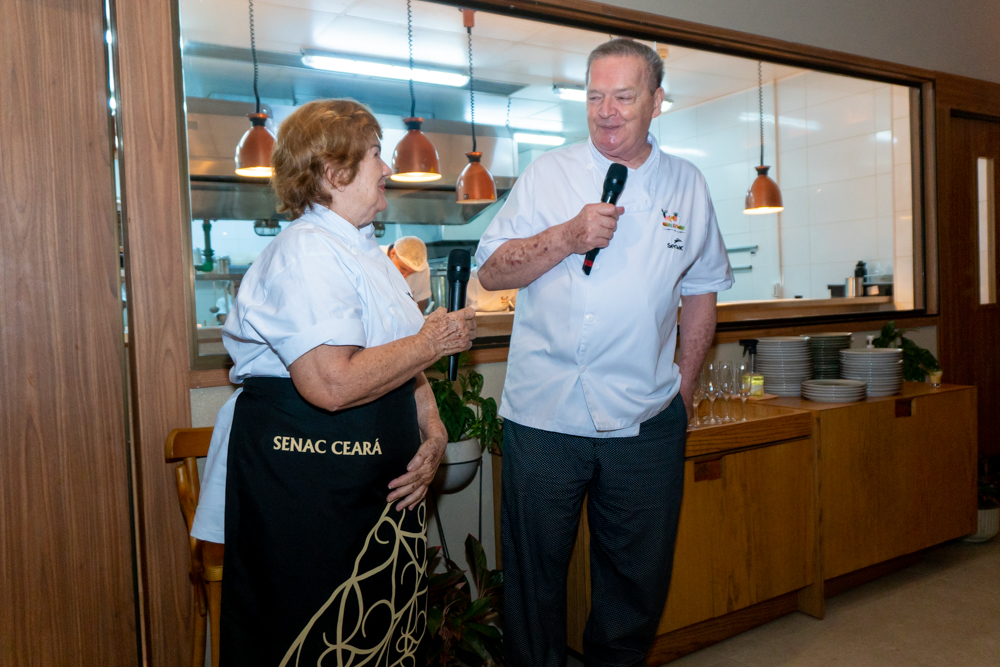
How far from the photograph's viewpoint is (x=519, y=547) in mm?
1756

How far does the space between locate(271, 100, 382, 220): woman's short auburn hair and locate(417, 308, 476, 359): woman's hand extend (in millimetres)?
295

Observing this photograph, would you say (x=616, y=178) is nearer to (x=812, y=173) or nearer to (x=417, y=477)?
(x=417, y=477)

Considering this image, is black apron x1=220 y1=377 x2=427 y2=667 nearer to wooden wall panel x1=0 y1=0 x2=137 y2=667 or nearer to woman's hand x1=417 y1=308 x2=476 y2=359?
woman's hand x1=417 y1=308 x2=476 y2=359

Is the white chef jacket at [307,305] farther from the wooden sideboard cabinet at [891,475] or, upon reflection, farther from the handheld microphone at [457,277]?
the wooden sideboard cabinet at [891,475]

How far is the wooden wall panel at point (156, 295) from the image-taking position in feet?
6.55

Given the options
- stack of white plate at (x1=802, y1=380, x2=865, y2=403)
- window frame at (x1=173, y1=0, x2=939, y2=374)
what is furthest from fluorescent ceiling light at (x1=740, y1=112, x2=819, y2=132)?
stack of white plate at (x1=802, y1=380, x2=865, y2=403)

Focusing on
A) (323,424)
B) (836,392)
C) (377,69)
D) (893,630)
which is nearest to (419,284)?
(377,69)

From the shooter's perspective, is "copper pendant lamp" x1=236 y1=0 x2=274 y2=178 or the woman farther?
"copper pendant lamp" x1=236 y1=0 x2=274 y2=178

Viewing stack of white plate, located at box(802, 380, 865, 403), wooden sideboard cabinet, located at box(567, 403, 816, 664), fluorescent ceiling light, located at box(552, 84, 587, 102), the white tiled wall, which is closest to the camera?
wooden sideboard cabinet, located at box(567, 403, 816, 664)

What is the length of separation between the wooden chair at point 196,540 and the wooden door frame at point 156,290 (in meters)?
0.07

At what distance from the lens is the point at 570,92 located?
645cm

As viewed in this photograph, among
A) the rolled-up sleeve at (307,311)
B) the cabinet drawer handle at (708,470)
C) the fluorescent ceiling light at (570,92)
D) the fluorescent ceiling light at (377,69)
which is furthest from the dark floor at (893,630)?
the fluorescent ceiling light at (570,92)

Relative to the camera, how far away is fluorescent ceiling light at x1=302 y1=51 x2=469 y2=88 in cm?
539

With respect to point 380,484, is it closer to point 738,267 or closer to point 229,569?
point 229,569
